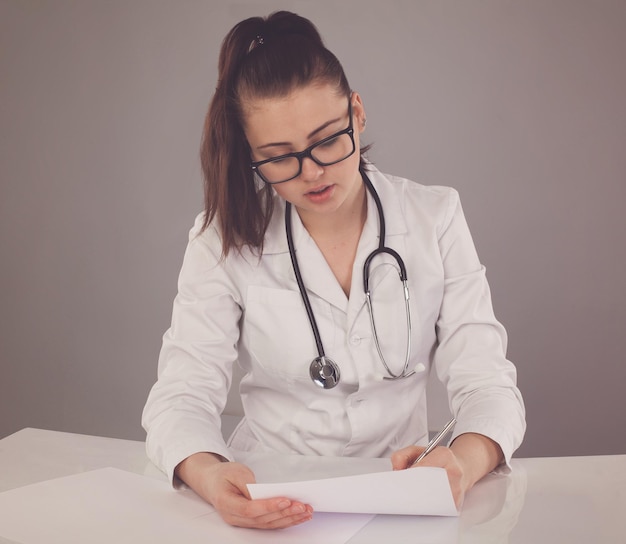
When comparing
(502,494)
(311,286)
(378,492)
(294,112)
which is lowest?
(502,494)

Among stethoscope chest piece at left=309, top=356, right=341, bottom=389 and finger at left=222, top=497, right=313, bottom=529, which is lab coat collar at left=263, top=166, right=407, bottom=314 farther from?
finger at left=222, top=497, right=313, bottom=529

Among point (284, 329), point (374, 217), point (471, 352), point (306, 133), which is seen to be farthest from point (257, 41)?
point (471, 352)

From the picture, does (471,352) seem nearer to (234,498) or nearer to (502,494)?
(502,494)

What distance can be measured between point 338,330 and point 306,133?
41 cm

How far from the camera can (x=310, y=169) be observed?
142 cm

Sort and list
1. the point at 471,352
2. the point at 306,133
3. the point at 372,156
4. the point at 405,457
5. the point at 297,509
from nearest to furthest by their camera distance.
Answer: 1. the point at 297,509
2. the point at 405,457
3. the point at 306,133
4. the point at 471,352
5. the point at 372,156

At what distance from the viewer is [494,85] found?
272 cm

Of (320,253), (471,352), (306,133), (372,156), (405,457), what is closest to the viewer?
(405,457)

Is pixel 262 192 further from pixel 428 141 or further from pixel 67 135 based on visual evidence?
pixel 67 135

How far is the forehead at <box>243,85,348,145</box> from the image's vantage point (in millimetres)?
1411

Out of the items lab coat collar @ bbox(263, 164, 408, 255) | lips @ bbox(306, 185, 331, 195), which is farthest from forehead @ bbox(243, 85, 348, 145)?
lab coat collar @ bbox(263, 164, 408, 255)

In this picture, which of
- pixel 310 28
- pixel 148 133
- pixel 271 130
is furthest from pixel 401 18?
pixel 271 130

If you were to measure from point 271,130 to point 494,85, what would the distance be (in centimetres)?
151

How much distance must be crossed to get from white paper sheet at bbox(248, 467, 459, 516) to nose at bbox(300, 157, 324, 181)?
59 centimetres
